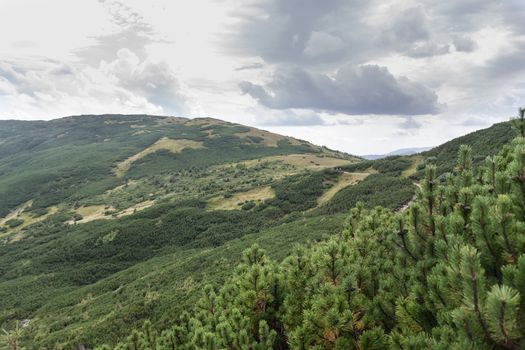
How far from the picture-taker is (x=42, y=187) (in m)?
104

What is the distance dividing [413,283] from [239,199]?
198 feet

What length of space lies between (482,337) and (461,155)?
4.69 m

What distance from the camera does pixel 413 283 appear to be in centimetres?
501

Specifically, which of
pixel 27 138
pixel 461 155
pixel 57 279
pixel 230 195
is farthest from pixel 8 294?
pixel 27 138

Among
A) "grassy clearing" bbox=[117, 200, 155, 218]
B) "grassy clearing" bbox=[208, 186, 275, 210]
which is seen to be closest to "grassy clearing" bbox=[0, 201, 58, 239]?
"grassy clearing" bbox=[117, 200, 155, 218]

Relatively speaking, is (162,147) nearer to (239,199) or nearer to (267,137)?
(267,137)

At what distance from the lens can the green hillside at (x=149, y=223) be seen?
29.9 meters

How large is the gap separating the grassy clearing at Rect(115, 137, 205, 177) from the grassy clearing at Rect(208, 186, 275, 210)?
205 feet

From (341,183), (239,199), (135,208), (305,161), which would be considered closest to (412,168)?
(341,183)

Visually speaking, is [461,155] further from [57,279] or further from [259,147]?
[259,147]

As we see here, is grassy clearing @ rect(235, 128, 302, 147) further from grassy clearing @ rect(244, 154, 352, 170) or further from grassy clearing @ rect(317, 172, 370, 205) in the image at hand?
grassy clearing @ rect(317, 172, 370, 205)

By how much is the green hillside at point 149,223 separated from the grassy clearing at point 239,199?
224 mm

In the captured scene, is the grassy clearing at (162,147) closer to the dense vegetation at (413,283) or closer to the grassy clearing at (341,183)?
the grassy clearing at (341,183)

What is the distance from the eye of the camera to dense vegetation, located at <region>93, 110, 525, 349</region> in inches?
116
